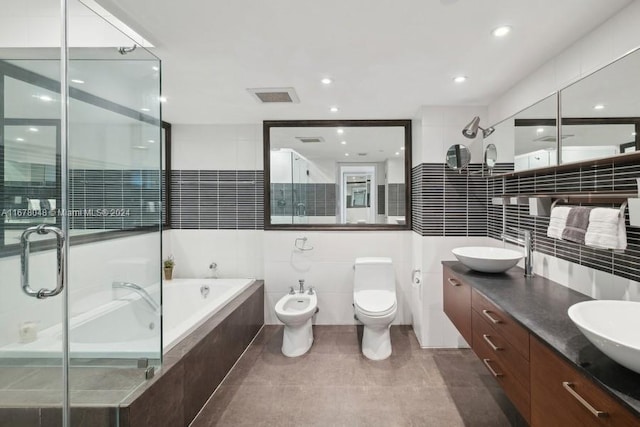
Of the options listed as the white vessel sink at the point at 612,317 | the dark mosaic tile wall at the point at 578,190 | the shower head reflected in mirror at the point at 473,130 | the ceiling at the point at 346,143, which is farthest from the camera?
the ceiling at the point at 346,143

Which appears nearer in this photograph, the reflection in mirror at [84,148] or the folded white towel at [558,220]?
the reflection in mirror at [84,148]

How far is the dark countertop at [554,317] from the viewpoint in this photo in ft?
2.98

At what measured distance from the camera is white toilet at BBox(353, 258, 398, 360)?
259 cm

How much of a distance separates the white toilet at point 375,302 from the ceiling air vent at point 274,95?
67.2 inches

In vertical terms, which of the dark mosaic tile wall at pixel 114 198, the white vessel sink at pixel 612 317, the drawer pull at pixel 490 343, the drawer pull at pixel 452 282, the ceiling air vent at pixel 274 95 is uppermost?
the ceiling air vent at pixel 274 95

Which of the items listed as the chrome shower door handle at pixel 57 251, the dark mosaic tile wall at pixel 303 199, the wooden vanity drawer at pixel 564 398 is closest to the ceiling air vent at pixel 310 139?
the dark mosaic tile wall at pixel 303 199

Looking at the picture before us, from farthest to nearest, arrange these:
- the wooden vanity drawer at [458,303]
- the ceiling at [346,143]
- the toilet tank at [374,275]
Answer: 1. the ceiling at [346,143]
2. the toilet tank at [374,275]
3. the wooden vanity drawer at [458,303]

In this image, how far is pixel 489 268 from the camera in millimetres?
2119

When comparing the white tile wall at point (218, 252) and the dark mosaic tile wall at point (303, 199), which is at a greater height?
the dark mosaic tile wall at point (303, 199)

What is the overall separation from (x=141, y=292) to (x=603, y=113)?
9.25 ft

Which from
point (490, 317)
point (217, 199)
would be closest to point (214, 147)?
point (217, 199)

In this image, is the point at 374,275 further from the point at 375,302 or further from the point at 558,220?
the point at 558,220

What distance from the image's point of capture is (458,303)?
7.29 ft

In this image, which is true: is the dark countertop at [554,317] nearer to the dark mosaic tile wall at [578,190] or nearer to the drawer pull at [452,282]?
the drawer pull at [452,282]
